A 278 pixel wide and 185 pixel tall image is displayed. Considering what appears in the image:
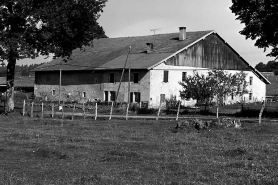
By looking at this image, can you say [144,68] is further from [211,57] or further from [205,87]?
[211,57]

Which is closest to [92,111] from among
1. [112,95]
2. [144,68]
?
[144,68]

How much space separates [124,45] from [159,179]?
200 ft

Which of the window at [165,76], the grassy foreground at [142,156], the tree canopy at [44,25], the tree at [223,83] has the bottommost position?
the grassy foreground at [142,156]

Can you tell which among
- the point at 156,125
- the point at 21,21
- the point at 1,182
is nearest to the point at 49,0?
the point at 21,21

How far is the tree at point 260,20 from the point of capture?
36.2 m

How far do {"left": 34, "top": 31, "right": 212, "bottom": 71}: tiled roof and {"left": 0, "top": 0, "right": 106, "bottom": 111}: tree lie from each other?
17813 millimetres

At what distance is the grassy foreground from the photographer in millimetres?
13211

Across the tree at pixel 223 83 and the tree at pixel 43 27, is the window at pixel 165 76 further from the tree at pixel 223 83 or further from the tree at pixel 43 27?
the tree at pixel 43 27

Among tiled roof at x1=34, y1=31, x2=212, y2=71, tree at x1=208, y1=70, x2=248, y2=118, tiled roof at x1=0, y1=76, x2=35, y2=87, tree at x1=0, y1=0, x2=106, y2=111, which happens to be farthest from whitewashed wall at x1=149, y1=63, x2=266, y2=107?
tiled roof at x1=0, y1=76, x2=35, y2=87

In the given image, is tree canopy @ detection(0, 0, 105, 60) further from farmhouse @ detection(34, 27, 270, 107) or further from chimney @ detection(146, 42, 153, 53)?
chimney @ detection(146, 42, 153, 53)

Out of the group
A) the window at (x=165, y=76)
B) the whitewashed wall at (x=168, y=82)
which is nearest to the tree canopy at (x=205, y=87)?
the whitewashed wall at (x=168, y=82)

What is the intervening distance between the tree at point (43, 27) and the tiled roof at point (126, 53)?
17813 mm

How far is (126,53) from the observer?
69.1 m

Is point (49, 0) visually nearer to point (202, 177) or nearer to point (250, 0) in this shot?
point (250, 0)
